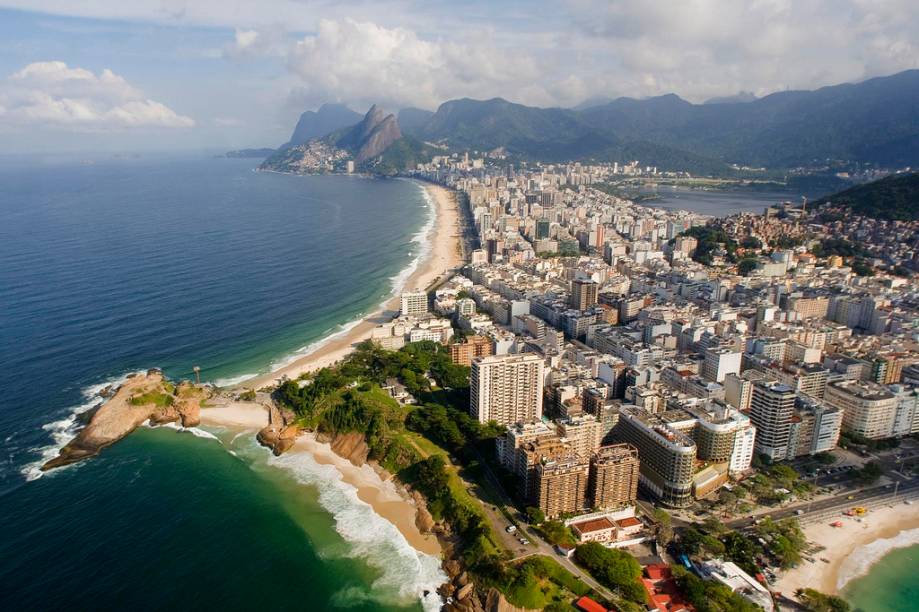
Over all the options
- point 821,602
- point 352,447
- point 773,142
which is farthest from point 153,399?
point 773,142

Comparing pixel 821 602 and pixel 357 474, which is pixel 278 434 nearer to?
Answer: pixel 357 474

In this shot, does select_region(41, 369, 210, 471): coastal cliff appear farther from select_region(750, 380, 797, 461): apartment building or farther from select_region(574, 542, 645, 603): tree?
select_region(750, 380, 797, 461): apartment building

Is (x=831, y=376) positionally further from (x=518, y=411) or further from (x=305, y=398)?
(x=305, y=398)

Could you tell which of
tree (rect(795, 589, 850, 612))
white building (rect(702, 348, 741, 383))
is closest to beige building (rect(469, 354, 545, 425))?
white building (rect(702, 348, 741, 383))

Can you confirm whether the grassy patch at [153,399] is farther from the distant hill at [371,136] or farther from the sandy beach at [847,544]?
the distant hill at [371,136]

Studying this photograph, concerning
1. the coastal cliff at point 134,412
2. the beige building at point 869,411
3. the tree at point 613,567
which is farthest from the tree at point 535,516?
the coastal cliff at point 134,412

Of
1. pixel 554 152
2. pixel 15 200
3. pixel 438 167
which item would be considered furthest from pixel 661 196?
pixel 15 200
